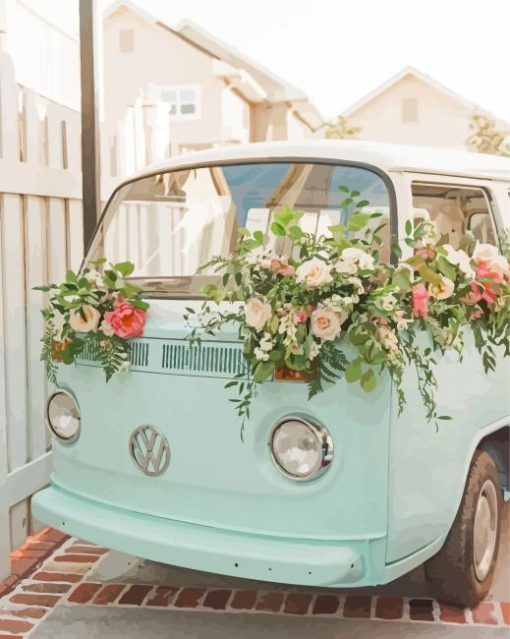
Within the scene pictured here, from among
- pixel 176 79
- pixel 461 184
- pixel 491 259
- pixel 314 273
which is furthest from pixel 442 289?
pixel 176 79

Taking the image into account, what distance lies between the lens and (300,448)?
3.51m

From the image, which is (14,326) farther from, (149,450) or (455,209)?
(455,209)

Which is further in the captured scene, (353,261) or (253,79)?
(253,79)

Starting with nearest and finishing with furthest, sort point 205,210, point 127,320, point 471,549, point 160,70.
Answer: point 127,320 < point 471,549 < point 205,210 < point 160,70

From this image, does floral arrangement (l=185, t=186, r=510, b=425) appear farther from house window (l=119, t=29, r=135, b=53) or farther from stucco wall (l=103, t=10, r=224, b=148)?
house window (l=119, t=29, r=135, b=53)

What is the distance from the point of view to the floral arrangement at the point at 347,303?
11.2 ft

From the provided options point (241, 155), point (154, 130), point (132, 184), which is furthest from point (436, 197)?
point (154, 130)

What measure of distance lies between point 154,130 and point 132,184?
268 centimetres

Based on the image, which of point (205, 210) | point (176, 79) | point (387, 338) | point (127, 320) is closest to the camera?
point (387, 338)

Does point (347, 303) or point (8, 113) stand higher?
point (8, 113)

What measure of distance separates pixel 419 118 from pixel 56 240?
42.1m

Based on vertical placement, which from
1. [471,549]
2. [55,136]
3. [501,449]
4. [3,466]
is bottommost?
[471,549]

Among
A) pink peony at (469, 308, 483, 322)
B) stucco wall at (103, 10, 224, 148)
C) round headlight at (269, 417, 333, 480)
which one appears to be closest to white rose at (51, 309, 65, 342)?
round headlight at (269, 417, 333, 480)

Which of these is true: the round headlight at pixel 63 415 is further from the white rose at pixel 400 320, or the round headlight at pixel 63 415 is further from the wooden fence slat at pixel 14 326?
the white rose at pixel 400 320
